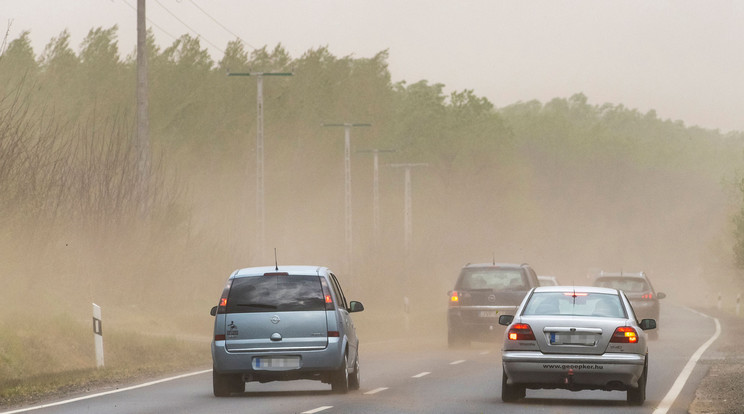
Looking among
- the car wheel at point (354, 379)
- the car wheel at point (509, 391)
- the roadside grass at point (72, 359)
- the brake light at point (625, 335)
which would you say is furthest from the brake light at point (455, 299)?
the brake light at point (625, 335)

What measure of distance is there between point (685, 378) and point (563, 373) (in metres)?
6.34

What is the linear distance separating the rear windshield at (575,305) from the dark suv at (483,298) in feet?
44.4

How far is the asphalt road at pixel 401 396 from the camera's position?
1788 cm

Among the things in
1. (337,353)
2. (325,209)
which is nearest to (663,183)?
(325,209)

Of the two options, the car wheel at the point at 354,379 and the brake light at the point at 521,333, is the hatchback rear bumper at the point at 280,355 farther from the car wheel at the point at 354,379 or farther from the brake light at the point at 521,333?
the brake light at the point at 521,333

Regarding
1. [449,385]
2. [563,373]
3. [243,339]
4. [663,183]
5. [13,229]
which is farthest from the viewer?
[663,183]

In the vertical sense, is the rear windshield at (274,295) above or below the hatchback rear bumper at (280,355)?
above

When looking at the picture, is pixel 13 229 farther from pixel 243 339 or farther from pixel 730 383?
pixel 730 383

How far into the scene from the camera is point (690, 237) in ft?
613

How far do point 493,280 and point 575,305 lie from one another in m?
14.2

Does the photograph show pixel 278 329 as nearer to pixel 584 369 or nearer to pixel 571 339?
pixel 571 339

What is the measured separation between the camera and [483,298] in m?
33.0

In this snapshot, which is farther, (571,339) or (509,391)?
(509,391)

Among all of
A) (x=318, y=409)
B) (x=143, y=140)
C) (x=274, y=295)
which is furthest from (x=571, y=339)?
(x=143, y=140)
